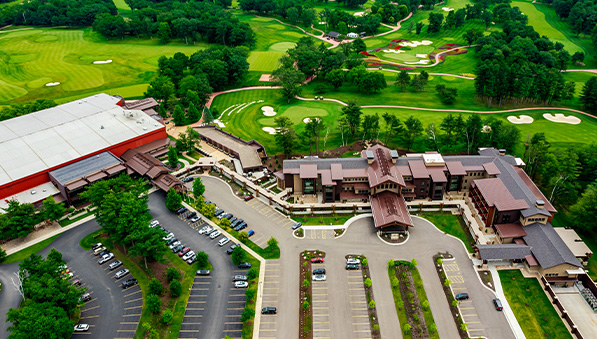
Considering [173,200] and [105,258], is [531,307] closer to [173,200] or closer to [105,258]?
[173,200]

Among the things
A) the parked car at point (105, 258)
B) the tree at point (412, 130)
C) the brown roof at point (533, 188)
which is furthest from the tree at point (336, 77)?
the parked car at point (105, 258)

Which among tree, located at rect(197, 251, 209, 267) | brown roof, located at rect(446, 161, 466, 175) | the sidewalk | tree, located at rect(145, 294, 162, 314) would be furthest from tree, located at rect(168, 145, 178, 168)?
the sidewalk

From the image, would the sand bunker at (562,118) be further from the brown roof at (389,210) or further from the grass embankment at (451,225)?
the brown roof at (389,210)

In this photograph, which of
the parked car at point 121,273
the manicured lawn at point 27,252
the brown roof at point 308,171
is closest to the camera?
the parked car at point 121,273

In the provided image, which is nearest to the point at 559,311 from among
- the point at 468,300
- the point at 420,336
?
the point at 468,300

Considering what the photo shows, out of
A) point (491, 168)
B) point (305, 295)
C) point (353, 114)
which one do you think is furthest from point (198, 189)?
point (491, 168)

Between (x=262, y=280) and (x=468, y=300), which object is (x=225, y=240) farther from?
(x=468, y=300)
